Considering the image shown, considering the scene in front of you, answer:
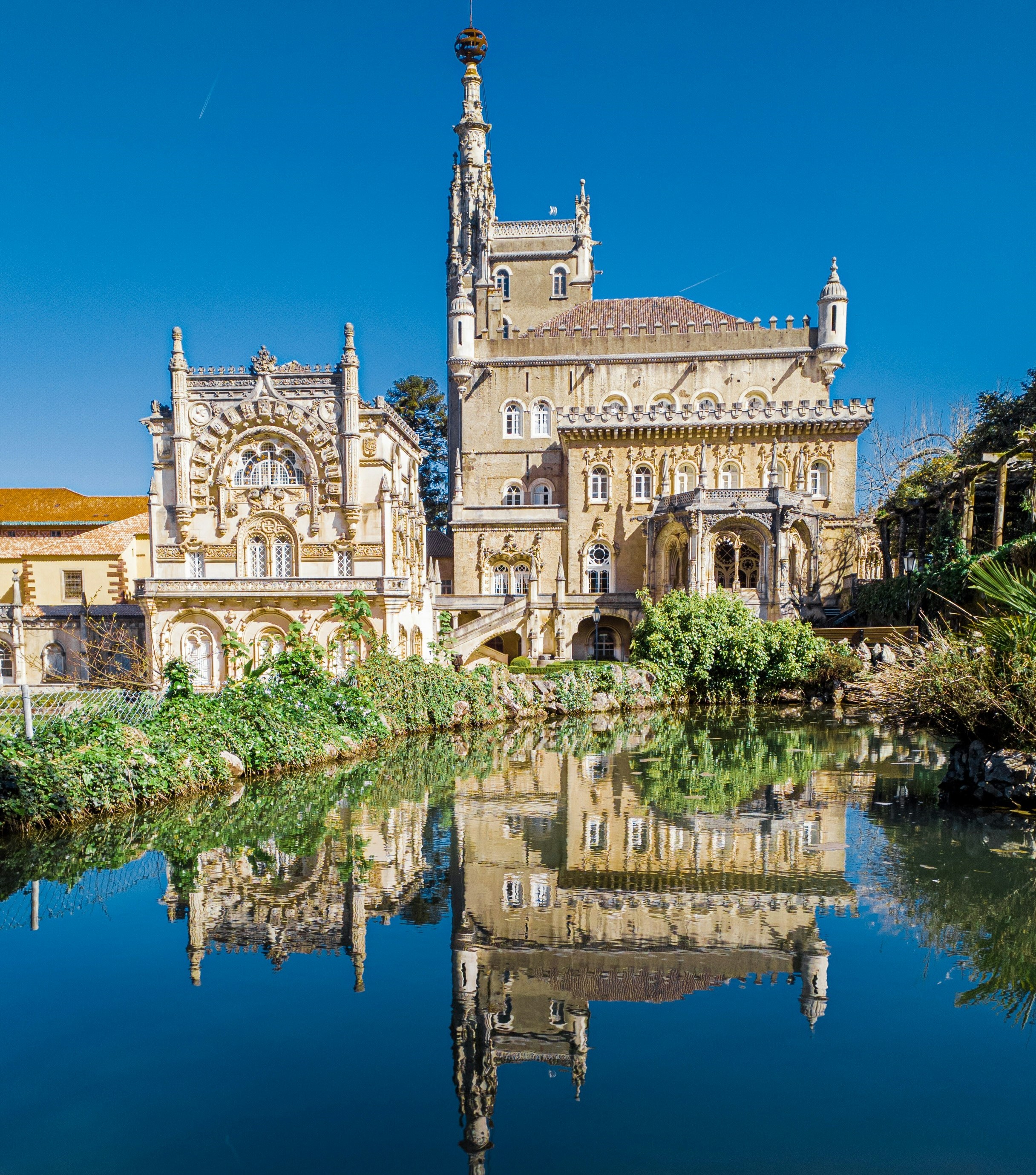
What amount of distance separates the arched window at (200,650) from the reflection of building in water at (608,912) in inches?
669

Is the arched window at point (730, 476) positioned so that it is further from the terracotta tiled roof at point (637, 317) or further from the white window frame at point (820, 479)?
the terracotta tiled roof at point (637, 317)

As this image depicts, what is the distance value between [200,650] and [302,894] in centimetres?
2004

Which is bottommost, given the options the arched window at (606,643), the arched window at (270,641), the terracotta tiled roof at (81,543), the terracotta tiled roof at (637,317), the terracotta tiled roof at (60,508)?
the arched window at (606,643)

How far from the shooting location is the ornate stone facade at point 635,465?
99.7ft

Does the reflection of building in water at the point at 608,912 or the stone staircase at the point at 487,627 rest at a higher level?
the stone staircase at the point at 487,627

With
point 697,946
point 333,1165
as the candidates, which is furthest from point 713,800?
point 333,1165

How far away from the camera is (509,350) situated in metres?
35.8

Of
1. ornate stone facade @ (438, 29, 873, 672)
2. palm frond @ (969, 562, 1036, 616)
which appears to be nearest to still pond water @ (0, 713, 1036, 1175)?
palm frond @ (969, 562, 1036, 616)

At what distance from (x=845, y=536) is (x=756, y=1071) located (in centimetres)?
2971

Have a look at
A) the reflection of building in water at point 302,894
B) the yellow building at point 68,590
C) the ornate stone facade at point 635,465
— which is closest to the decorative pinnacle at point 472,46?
the ornate stone facade at point 635,465

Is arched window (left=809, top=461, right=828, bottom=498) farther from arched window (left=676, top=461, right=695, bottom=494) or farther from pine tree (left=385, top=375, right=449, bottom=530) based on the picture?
pine tree (left=385, top=375, right=449, bottom=530)

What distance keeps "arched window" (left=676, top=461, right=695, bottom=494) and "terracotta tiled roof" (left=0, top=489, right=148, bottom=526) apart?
67.9 ft

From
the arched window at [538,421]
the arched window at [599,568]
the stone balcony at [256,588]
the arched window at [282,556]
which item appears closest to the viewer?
the stone balcony at [256,588]

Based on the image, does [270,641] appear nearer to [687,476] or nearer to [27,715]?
[27,715]
